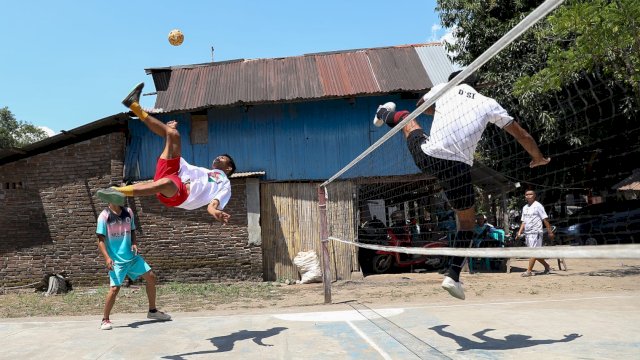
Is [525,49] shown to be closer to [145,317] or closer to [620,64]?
[620,64]

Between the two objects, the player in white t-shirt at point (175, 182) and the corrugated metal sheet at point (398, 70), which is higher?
the corrugated metal sheet at point (398, 70)

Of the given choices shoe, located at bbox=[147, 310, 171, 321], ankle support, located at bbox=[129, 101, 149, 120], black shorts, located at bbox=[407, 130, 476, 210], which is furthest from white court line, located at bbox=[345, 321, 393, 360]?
ankle support, located at bbox=[129, 101, 149, 120]

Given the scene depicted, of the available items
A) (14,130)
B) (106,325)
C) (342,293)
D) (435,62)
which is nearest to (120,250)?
(106,325)

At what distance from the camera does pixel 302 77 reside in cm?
1242

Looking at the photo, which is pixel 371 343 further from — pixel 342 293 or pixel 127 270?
pixel 342 293

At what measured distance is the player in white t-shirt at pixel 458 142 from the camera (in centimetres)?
371

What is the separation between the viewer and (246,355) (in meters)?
4.24

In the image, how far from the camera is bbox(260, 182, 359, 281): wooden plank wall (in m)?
11.5

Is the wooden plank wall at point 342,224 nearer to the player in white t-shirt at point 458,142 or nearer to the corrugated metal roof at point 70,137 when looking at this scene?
the corrugated metal roof at point 70,137

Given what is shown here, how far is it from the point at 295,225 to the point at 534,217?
16.6ft

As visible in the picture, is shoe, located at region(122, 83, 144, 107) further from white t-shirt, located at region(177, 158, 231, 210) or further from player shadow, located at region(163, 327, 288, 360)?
player shadow, located at region(163, 327, 288, 360)

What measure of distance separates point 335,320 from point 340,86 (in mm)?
7056

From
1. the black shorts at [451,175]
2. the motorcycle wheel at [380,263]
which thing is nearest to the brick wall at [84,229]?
the motorcycle wheel at [380,263]

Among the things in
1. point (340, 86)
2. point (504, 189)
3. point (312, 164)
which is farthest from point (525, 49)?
point (312, 164)
